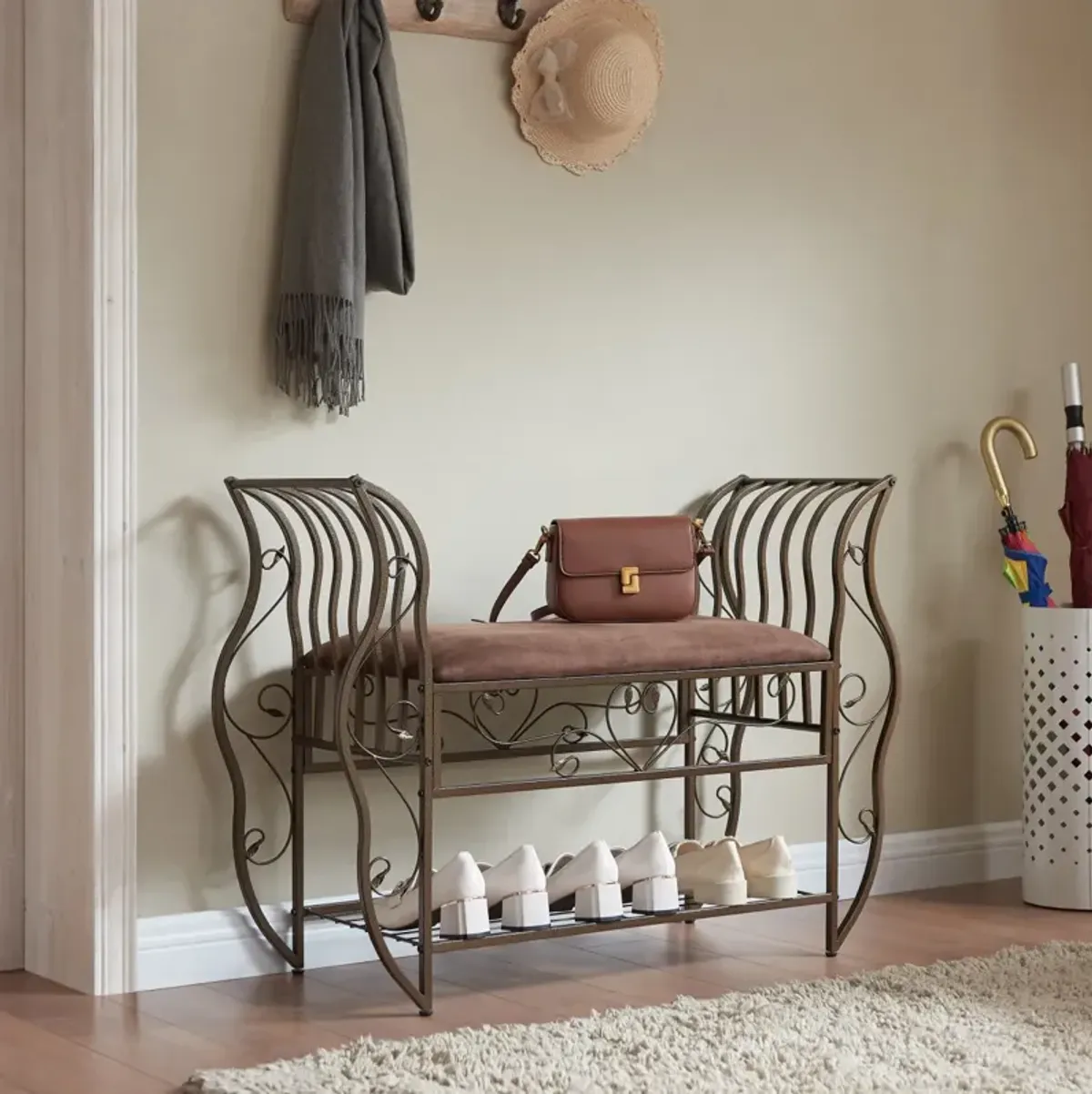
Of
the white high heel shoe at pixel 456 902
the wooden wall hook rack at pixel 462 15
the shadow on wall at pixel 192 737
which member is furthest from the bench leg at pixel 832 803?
the wooden wall hook rack at pixel 462 15

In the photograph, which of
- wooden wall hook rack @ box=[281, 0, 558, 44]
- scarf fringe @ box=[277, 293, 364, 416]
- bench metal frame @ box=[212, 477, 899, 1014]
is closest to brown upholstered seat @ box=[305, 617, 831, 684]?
bench metal frame @ box=[212, 477, 899, 1014]

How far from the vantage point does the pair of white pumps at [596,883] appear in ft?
8.93

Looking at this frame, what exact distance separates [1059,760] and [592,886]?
1.16 m

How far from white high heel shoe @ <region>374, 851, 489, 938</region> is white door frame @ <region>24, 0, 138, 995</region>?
17.7 inches

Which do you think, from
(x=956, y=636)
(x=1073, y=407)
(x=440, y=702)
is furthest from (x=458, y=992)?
(x=1073, y=407)

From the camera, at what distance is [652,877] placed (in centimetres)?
290

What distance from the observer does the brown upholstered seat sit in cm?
265

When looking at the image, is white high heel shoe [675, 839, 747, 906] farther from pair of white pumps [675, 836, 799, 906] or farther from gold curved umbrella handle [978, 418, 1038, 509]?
gold curved umbrella handle [978, 418, 1038, 509]

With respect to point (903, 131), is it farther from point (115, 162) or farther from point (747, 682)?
point (115, 162)

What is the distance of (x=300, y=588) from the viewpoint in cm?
302

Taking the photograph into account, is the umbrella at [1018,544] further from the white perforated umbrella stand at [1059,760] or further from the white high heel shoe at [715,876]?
the white high heel shoe at [715,876]

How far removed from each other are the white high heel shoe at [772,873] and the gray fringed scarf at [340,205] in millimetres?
1012

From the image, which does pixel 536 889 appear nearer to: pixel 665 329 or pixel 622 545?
pixel 622 545

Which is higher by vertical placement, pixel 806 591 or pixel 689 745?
pixel 806 591
